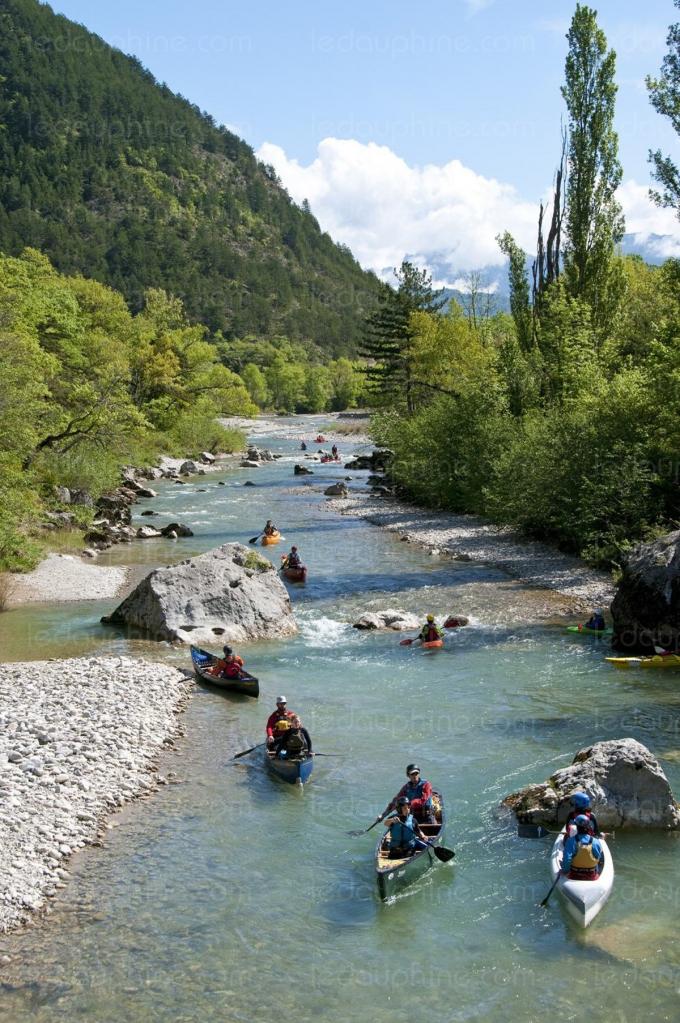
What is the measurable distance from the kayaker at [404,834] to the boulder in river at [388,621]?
11.9m

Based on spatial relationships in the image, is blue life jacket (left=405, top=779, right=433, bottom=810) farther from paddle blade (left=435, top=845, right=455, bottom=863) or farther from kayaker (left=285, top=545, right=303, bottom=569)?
kayaker (left=285, top=545, right=303, bottom=569)

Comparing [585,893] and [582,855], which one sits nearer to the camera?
[585,893]

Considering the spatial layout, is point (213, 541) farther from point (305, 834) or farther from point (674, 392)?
point (305, 834)

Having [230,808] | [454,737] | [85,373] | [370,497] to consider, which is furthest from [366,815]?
[85,373]

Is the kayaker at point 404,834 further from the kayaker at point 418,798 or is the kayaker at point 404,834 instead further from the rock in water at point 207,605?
the rock in water at point 207,605

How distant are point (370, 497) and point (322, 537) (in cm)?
1357

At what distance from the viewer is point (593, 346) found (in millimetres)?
41031

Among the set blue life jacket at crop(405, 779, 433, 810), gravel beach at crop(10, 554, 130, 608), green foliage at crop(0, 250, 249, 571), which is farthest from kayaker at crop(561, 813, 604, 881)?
green foliage at crop(0, 250, 249, 571)

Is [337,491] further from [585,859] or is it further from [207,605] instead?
[585,859]

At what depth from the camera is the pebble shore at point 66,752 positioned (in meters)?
12.3

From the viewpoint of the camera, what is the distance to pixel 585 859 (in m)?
11.7

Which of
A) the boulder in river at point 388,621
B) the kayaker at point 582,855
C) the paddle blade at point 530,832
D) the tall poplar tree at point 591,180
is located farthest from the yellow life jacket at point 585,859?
the tall poplar tree at point 591,180

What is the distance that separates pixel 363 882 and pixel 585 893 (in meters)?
2.94

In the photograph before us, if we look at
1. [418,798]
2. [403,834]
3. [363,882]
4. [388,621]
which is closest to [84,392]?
[388,621]
